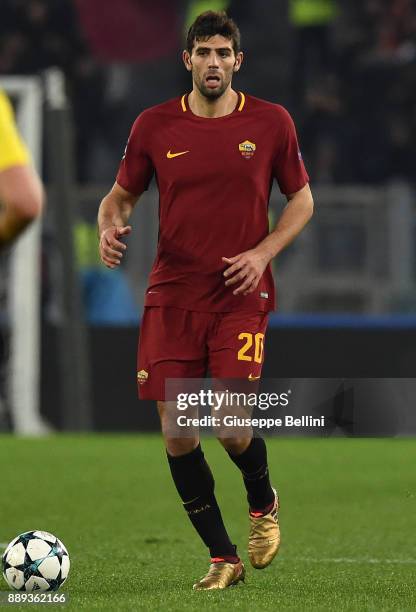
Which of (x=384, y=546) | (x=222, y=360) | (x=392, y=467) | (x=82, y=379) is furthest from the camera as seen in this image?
(x=82, y=379)

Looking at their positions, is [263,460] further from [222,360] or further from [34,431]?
[34,431]

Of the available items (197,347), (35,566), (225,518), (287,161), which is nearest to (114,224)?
(197,347)

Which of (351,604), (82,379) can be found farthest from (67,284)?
(351,604)

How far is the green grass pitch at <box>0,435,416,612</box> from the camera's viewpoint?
4.96 m

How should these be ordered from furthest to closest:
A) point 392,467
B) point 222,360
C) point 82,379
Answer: point 82,379
point 392,467
point 222,360

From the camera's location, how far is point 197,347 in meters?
5.20

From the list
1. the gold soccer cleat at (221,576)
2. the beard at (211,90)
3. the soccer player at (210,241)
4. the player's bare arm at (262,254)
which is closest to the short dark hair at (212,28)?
the soccer player at (210,241)

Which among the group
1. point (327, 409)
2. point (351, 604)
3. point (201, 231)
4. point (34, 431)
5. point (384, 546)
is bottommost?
point (34, 431)

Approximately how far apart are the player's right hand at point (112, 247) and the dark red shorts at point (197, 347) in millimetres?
254

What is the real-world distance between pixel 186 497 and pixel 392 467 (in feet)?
16.3

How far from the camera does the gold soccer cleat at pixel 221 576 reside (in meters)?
5.06

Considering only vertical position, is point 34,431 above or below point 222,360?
below

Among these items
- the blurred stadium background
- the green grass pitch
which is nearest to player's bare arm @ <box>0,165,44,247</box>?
the green grass pitch

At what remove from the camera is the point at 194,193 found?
5.16m
